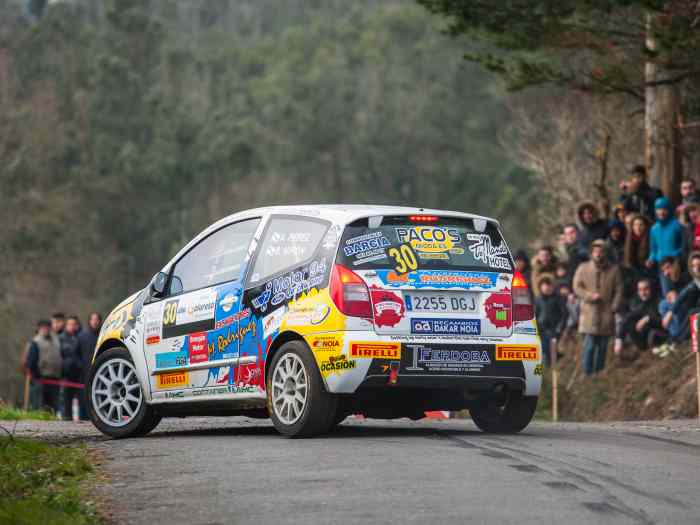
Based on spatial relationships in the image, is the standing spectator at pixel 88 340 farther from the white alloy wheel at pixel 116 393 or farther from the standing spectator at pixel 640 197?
the white alloy wheel at pixel 116 393

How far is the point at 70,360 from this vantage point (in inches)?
1032

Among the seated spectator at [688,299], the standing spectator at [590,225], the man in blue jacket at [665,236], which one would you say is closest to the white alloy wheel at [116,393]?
the seated spectator at [688,299]

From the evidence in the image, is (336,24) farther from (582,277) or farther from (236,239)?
(236,239)

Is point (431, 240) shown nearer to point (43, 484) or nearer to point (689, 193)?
point (43, 484)

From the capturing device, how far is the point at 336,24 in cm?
11519

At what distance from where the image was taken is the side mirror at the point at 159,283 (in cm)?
1416

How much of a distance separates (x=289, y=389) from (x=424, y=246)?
5.04ft

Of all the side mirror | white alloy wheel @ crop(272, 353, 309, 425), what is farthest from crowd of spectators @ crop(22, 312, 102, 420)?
white alloy wheel @ crop(272, 353, 309, 425)

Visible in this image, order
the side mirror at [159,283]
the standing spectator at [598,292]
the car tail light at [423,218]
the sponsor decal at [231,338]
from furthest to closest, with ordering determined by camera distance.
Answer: the standing spectator at [598,292] < the side mirror at [159,283] < the sponsor decal at [231,338] < the car tail light at [423,218]

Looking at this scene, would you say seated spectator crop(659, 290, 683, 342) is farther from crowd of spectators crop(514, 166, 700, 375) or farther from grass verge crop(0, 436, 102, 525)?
grass verge crop(0, 436, 102, 525)

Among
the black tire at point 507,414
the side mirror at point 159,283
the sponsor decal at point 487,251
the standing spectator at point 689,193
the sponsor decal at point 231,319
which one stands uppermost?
the standing spectator at point 689,193

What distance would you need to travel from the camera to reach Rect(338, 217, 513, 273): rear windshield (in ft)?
41.2

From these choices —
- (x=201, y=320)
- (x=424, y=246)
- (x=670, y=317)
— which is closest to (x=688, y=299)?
(x=670, y=317)

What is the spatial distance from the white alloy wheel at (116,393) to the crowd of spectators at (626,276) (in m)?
8.10
